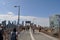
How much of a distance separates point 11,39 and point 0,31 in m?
2.67

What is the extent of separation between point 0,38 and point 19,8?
38.6 m

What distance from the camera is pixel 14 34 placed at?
11305mm

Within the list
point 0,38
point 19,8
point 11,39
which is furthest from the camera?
point 19,8

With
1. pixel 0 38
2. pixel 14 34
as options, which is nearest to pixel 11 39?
pixel 14 34

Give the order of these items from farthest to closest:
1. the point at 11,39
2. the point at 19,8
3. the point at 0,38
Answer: the point at 19,8 → the point at 11,39 → the point at 0,38

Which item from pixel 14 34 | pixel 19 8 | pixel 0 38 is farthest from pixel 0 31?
pixel 19 8

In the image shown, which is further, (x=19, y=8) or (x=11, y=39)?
(x=19, y=8)

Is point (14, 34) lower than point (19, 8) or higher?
lower

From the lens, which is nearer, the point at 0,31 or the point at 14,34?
the point at 0,31

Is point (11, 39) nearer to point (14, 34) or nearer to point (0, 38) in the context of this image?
point (14, 34)

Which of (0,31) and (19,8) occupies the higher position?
(19,8)

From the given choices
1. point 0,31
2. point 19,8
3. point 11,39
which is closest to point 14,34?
point 11,39

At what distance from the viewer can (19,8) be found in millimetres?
47062

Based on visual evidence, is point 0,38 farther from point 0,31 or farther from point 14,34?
point 14,34
